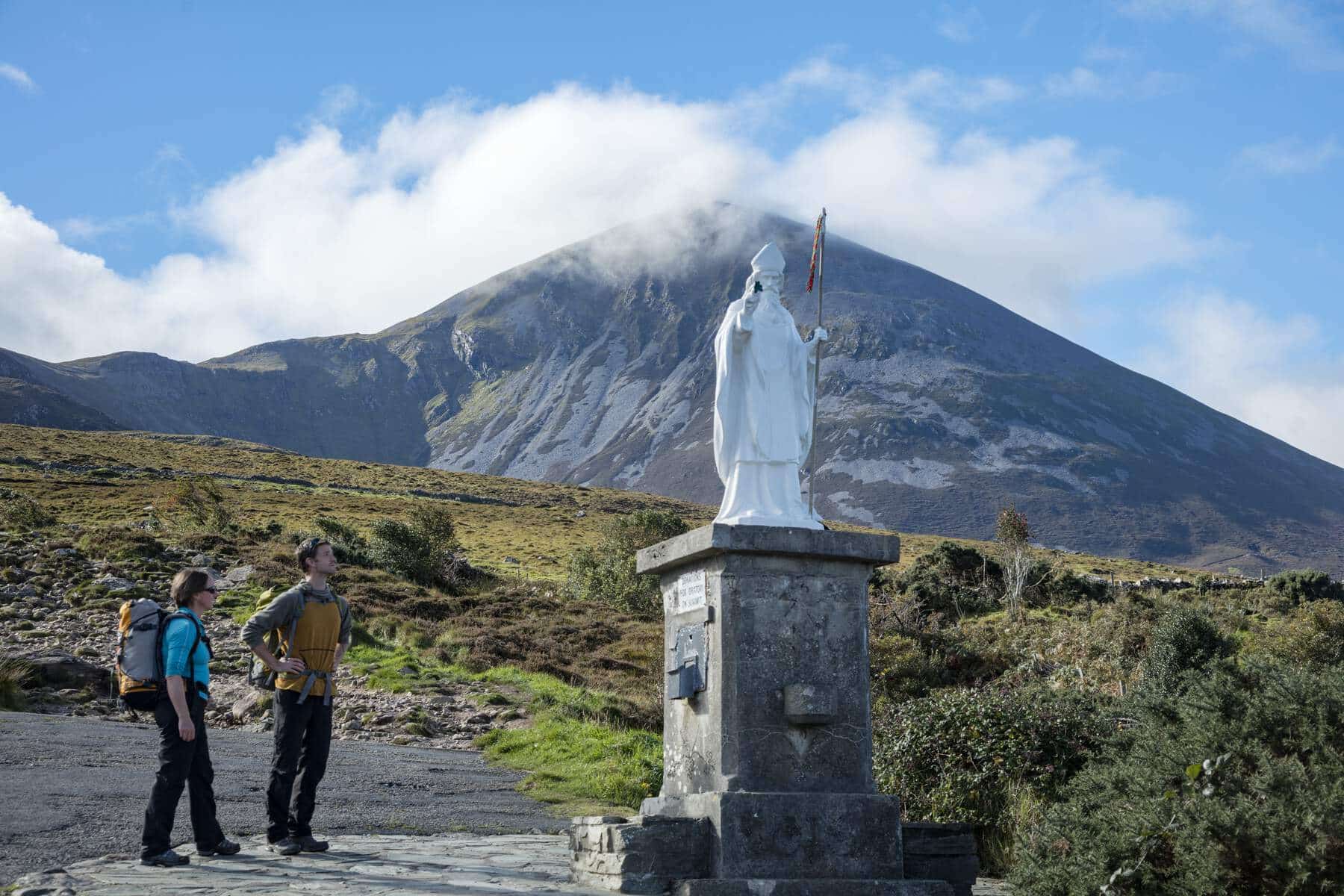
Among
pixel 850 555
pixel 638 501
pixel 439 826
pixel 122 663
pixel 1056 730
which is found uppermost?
pixel 638 501

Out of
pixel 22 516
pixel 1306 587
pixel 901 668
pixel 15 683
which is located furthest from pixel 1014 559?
pixel 22 516

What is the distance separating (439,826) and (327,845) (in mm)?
2454

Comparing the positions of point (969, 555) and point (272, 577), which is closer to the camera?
point (272, 577)

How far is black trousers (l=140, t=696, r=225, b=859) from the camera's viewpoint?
267 inches

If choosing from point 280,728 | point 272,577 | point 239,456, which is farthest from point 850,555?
point 239,456

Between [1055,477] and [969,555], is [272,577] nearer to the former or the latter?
[969,555]

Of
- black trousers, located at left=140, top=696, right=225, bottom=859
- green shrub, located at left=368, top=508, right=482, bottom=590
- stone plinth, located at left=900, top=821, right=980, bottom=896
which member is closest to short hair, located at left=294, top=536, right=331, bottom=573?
black trousers, located at left=140, top=696, right=225, bottom=859

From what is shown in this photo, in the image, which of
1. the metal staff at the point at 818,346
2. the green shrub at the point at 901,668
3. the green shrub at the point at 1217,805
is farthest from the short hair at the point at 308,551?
the green shrub at the point at 901,668

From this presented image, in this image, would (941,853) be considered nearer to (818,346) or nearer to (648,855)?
(648,855)

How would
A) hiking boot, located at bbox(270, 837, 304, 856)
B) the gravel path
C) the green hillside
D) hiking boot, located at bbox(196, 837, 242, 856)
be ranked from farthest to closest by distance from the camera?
1. the gravel path
2. hiking boot, located at bbox(270, 837, 304, 856)
3. hiking boot, located at bbox(196, 837, 242, 856)
4. the green hillside

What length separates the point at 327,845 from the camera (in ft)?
24.6

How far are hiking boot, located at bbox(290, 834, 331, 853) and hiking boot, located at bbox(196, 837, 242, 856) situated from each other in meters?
0.35

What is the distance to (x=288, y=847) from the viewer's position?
728 centimetres

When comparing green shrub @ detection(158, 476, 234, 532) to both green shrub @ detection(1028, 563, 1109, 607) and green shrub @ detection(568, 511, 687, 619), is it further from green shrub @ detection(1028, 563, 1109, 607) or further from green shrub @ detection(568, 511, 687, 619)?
green shrub @ detection(1028, 563, 1109, 607)
